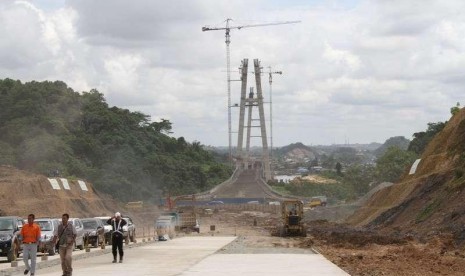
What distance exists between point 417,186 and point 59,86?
8864cm

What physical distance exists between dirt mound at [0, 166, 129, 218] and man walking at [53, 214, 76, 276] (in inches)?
1567

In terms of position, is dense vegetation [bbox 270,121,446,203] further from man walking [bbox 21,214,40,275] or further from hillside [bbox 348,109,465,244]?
man walking [bbox 21,214,40,275]

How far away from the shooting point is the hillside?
165 ft

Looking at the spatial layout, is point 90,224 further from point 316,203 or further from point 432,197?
point 316,203

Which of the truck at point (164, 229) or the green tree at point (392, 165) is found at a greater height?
the green tree at point (392, 165)

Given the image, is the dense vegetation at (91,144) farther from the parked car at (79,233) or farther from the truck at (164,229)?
the parked car at (79,233)

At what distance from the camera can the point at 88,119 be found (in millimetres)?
143000

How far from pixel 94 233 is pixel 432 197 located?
2486cm

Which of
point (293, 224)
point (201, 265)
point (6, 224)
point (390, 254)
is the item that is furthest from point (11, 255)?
point (293, 224)

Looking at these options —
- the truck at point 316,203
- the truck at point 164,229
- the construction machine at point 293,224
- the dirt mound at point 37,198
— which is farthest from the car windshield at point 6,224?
the truck at point 316,203

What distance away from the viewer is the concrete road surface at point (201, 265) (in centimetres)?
2673

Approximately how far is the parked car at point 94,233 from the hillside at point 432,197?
16677 millimetres

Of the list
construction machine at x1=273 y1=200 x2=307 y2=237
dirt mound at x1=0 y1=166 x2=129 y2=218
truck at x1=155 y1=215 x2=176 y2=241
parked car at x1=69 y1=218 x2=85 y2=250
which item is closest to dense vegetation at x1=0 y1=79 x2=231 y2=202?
dirt mound at x1=0 y1=166 x2=129 y2=218

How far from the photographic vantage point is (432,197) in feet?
198
